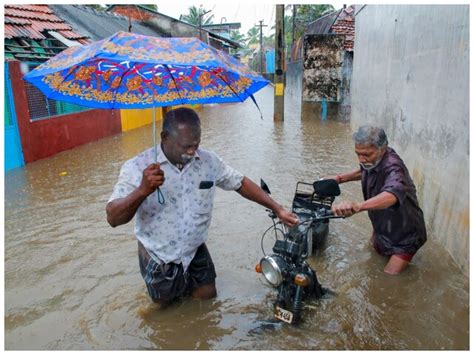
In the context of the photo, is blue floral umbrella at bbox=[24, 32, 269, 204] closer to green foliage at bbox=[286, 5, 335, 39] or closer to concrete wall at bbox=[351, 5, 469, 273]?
concrete wall at bbox=[351, 5, 469, 273]

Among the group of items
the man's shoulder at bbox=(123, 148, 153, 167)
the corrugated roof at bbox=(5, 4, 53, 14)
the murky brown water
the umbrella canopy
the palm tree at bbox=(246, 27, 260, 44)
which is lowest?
the murky brown water

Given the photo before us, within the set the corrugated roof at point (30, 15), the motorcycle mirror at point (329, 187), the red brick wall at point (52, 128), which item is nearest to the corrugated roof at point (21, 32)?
the corrugated roof at point (30, 15)

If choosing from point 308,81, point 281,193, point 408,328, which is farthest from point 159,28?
point 408,328

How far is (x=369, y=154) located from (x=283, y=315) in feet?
5.05

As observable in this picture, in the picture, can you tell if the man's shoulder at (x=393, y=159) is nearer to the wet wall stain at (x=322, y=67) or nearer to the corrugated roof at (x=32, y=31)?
the corrugated roof at (x=32, y=31)

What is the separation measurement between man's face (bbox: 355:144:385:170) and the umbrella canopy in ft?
3.41

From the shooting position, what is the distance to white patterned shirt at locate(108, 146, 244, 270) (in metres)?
2.81

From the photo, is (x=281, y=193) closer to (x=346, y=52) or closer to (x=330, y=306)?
(x=330, y=306)

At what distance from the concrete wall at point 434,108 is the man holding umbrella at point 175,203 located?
203 centimetres

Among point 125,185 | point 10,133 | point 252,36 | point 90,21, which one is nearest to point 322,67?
point 90,21

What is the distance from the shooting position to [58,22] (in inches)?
443

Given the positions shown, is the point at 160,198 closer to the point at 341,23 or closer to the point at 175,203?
the point at 175,203

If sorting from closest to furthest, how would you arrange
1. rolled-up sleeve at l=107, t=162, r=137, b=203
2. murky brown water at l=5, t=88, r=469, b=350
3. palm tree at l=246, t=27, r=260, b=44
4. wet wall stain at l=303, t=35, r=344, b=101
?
rolled-up sleeve at l=107, t=162, r=137, b=203
murky brown water at l=5, t=88, r=469, b=350
wet wall stain at l=303, t=35, r=344, b=101
palm tree at l=246, t=27, r=260, b=44

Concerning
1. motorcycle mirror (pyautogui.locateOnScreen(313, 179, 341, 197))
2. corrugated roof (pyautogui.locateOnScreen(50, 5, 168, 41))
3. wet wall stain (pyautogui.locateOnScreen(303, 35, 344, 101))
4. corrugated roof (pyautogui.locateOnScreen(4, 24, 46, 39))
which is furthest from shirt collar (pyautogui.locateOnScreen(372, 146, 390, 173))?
wet wall stain (pyautogui.locateOnScreen(303, 35, 344, 101))
